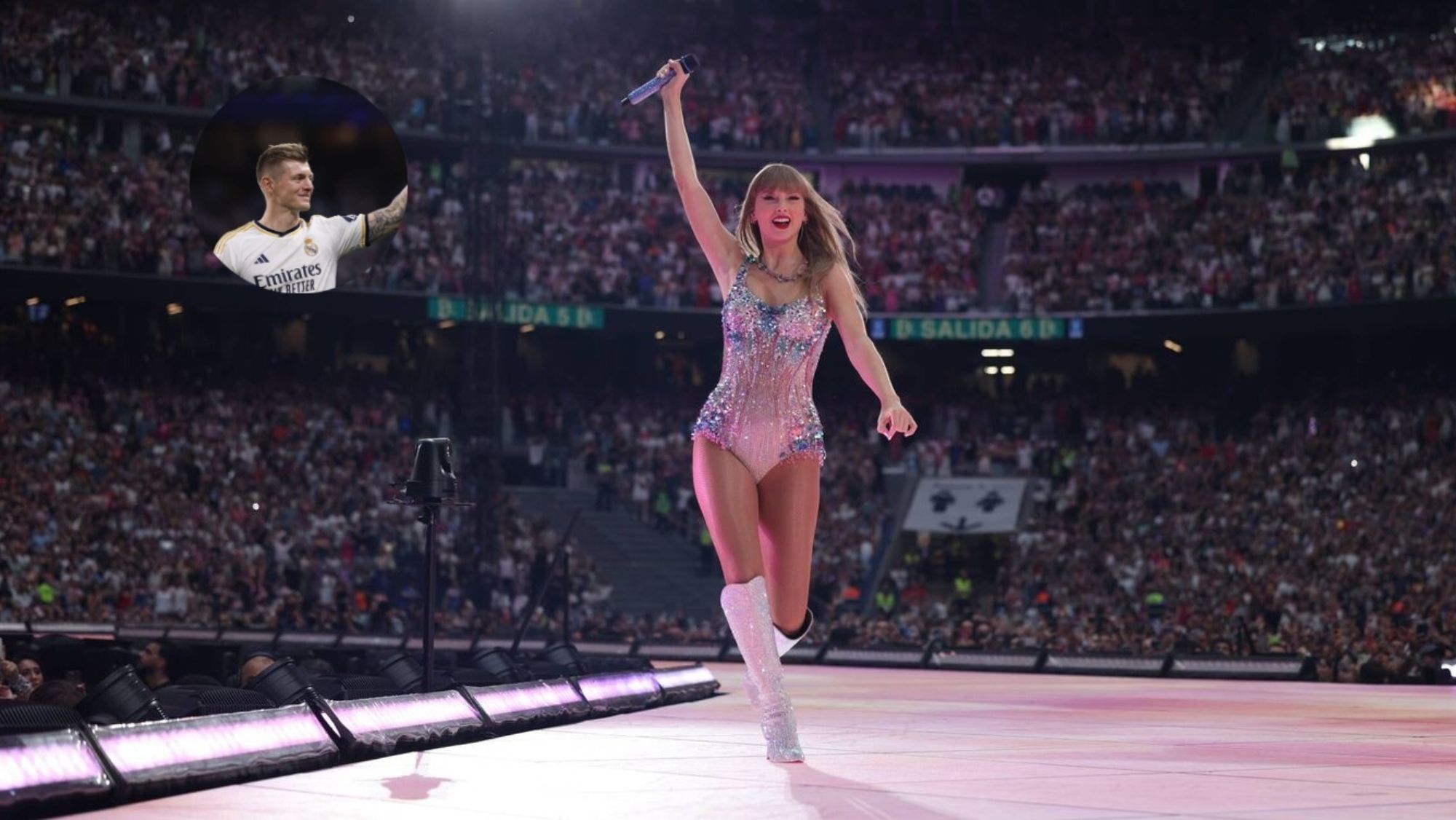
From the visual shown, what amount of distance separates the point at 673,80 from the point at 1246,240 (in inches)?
1165

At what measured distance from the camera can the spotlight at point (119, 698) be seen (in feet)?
19.9

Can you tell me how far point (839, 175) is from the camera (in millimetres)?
38531

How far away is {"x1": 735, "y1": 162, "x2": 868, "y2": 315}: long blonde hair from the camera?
20.9ft

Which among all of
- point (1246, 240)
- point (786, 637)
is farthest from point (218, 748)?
point (1246, 240)

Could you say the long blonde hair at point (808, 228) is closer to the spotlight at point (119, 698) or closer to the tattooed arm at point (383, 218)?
the spotlight at point (119, 698)

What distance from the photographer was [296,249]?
1861 centimetres

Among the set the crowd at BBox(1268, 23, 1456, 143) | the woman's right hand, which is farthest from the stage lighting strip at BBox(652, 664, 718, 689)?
the crowd at BBox(1268, 23, 1456, 143)

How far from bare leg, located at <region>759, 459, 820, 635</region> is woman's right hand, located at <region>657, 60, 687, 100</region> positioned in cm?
146

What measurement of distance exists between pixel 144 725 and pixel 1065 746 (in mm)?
3752

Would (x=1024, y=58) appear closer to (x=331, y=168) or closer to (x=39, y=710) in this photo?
(x=331, y=168)

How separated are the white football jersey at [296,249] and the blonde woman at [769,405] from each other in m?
12.2

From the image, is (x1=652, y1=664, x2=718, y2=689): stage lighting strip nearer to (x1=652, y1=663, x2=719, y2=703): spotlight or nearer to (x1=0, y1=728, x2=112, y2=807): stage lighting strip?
(x1=652, y1=663, x2=719, y2=703): spotlight

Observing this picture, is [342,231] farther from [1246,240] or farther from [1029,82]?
[1029,82]

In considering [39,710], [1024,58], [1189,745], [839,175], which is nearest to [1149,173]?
[1024,58]
